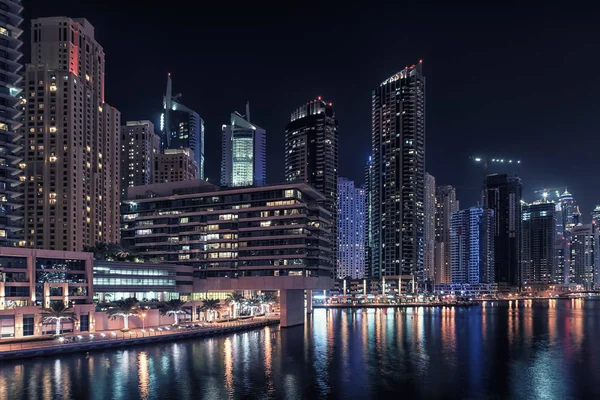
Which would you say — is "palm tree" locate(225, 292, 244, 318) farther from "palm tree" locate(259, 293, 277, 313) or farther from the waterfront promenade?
the waterfront promenade

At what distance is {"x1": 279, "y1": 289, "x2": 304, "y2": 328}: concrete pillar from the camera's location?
142m

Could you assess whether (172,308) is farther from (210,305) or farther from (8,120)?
(8,120)

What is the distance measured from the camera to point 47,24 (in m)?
190

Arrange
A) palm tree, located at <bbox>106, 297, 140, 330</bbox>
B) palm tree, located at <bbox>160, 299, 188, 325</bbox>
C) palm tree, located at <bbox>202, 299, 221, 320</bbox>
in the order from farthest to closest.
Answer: palm tree, located at <bbox>202, 299, 221, 320</bbox> → palm tree, located at <bbox>160, 299, 188, 325</bbox> → palm tree, located at <bbox>106, 297, 140, 330</bbox>

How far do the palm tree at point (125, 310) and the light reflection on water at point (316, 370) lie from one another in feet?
45.3

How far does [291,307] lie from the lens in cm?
14462

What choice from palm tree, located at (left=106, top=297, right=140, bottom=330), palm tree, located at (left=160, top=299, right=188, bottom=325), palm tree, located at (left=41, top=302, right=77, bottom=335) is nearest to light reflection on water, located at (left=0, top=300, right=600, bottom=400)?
palm tree, located at (left=41, top=302, right=77, bottom=335)

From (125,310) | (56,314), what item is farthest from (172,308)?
(56,314)

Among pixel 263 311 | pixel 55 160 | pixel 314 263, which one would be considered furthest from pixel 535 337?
pixel 55 160

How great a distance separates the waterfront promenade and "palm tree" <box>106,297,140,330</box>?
10.4ft

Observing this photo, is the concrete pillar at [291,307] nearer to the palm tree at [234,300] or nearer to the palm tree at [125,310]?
the palm tree at [234,300]

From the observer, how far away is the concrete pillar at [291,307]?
464 feet

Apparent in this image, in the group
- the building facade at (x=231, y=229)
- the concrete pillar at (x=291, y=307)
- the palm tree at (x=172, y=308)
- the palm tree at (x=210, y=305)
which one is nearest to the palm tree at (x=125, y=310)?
the palm tree at (x=172, y=308)

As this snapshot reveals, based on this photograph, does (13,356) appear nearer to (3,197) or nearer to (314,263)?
(3,197)
